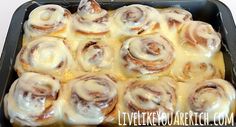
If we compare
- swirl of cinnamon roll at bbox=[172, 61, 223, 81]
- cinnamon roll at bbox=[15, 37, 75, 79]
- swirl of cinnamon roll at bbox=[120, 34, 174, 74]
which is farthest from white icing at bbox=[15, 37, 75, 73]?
swirl of cinnamon roll at bbox=[172, 61, 223, 81]

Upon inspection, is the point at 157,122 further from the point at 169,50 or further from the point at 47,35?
the point at 47,35

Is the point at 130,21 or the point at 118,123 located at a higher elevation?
the point at 130,21

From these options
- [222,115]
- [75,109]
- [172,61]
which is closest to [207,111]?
[222,115]

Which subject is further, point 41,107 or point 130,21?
point 130,21

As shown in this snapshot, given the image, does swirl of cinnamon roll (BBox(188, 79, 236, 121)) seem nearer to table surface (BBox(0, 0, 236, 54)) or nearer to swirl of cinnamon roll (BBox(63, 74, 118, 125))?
swirl of cinnamon roll (BBox(63, 74, 118, 125))

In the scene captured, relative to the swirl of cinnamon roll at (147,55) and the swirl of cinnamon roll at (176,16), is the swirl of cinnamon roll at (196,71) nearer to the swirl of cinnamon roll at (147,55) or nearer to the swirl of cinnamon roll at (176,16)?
the swirl of cinnamon roll at (147,55)

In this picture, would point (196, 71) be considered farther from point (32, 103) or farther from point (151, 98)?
point (32, 103)
